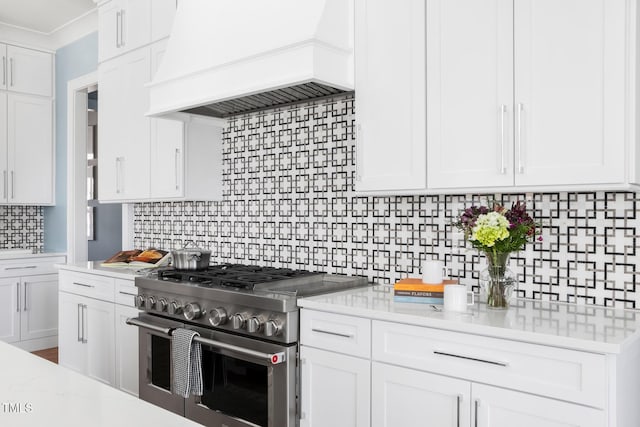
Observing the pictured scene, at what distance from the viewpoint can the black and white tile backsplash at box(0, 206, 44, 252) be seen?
16.5 feet

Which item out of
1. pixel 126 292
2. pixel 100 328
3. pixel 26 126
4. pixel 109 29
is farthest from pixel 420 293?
pixel 26 126

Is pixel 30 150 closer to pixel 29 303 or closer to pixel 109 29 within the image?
pixel 29 303

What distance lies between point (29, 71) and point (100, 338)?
9.26ft

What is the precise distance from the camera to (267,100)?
2.93 meters

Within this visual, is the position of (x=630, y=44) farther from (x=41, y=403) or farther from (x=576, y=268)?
(x=41, y=403)

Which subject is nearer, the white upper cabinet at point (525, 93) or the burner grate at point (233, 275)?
the white upper cabinet at point (525, 93)

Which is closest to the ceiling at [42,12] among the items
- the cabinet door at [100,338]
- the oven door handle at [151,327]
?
the cabinet door at [100,338]

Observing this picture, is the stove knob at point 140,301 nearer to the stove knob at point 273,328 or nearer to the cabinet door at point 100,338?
the cabinet door at point 100,338

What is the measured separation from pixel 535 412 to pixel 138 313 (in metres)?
→ 2.29

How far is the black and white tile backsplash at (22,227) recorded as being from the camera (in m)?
5.04

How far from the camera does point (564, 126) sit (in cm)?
186

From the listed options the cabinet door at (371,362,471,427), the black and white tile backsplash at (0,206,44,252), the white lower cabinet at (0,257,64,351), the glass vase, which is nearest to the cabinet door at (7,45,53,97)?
the black and white tile backsplash at (0,206,44,252)

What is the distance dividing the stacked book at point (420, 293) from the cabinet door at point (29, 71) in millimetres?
4305

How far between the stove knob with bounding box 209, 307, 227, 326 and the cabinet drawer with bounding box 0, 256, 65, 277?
287 centimetres
